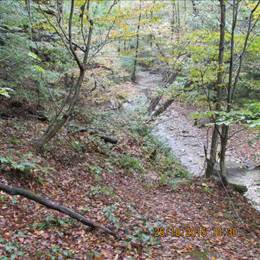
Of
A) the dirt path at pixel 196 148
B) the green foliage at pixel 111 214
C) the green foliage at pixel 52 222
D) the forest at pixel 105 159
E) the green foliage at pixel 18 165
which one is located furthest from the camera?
the dirt path at pixel 196 148

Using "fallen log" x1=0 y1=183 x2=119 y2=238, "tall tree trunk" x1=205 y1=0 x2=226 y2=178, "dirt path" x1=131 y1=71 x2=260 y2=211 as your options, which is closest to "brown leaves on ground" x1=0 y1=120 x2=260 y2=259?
"fallen log" x1=0 y1=183 x2=119 y2=238

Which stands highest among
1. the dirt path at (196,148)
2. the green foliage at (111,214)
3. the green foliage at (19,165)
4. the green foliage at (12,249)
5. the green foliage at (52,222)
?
the green foliage at (19,165)

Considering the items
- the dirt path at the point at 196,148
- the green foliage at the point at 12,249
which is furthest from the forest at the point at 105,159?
the dirt path at the point at 196,148

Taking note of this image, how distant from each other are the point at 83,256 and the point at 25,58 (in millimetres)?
5355

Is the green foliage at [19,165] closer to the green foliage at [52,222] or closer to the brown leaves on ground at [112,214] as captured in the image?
the brown leaves on ground at [112,214]

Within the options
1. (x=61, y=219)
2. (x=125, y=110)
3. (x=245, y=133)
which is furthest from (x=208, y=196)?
(x=245, y=133)

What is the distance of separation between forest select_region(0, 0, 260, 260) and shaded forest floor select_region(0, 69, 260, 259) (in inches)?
1.1

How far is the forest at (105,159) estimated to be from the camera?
5684 millimetres

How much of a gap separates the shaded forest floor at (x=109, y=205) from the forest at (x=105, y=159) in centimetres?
3

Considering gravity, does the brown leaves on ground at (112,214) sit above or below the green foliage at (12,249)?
below

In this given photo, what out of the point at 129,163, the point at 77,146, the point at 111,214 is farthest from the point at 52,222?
the point at 129,163

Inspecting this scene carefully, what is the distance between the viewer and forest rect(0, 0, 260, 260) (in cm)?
568

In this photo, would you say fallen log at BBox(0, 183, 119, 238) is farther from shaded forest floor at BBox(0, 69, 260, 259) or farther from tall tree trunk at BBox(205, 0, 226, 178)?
tall tree trunk at BBox(205, 0, 226, 178)

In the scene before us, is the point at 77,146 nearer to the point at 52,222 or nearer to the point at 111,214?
the point at 111,214
